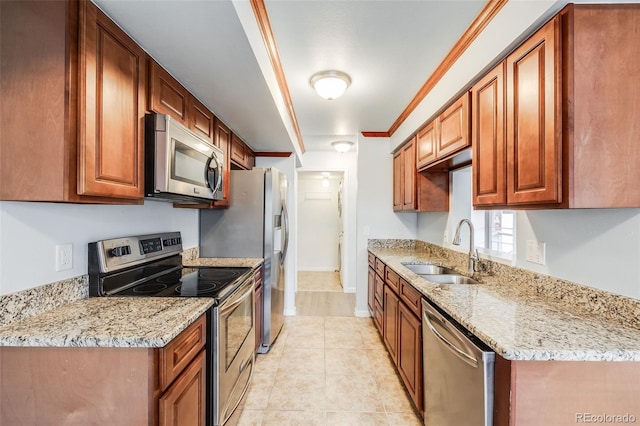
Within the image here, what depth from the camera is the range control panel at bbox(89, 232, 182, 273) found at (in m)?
1.49

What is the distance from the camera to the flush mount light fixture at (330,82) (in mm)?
2238

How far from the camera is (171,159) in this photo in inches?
60.4

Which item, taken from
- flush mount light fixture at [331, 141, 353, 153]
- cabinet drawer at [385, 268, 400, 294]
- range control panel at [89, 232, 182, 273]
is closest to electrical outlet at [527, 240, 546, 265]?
cabinet drawer at [385, 268, 400, 294]

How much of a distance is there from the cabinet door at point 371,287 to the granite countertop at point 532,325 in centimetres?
159

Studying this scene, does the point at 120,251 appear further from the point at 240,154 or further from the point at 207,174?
the point at 240,154

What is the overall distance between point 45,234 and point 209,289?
0.78m

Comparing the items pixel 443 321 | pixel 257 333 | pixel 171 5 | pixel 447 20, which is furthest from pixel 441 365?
pixel 171 5

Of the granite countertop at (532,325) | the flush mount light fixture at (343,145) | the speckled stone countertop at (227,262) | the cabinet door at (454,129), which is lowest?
the granite countertop at (532,325)

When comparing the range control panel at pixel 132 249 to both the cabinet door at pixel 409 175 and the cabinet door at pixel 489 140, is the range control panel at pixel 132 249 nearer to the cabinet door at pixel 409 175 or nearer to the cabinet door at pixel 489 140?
the cabinet door at pixel 489 140

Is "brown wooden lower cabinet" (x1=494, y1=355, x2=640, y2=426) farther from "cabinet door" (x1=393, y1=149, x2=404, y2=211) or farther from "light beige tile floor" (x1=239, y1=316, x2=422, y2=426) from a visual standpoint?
"cabinet door" (x1=393, y1=149, x2=404, y2=211)

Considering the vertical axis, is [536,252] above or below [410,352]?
above

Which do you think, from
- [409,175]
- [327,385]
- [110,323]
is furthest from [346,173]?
[110,323]

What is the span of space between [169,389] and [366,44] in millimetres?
2129

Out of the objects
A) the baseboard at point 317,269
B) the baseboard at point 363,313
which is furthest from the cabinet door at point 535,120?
the baseboard at point 317,269
